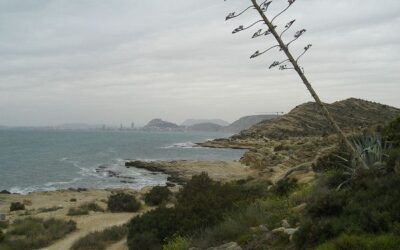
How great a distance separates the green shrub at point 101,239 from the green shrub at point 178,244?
12.4ft

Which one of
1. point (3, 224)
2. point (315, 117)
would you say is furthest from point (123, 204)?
point (315, 117)

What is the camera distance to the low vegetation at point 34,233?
16.9 meters

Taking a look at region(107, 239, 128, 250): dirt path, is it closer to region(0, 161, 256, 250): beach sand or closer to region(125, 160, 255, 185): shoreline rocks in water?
region(0, 161, 256, 250): beach sand

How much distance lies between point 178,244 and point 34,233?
339 inches

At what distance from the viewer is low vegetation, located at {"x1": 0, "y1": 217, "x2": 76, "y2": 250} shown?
55.3 feet

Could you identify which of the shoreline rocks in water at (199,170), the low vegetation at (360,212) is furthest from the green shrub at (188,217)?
the shoreline rocks in water at (199,170)

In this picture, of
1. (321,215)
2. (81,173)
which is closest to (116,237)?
(321,215)

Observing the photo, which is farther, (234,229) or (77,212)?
(77,212)

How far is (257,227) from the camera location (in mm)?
11094

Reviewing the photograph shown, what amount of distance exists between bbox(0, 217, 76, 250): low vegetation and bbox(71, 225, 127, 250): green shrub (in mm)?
1905

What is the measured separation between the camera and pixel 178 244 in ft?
39.4

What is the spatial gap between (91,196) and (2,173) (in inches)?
1338

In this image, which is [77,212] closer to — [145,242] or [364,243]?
[145,242]

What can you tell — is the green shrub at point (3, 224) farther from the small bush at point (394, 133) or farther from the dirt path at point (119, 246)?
the small bush at point (394, 133)
